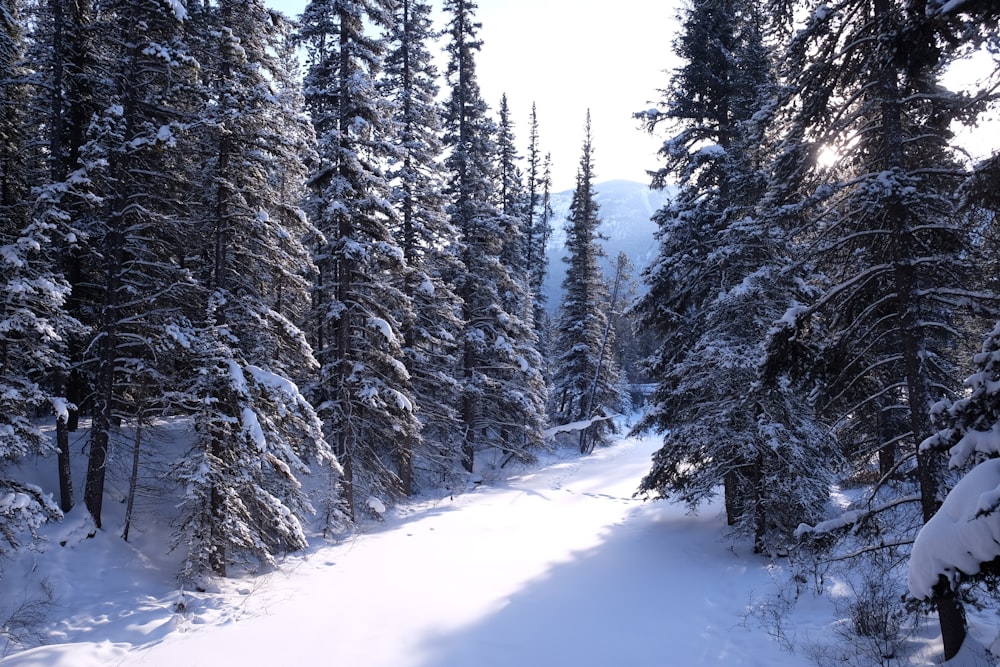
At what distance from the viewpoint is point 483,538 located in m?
15.1

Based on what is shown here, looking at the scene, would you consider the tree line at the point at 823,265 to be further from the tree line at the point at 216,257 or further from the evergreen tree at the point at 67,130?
the evergreen tree at the point at 67,130

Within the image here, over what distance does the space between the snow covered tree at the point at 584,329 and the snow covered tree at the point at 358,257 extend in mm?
18395

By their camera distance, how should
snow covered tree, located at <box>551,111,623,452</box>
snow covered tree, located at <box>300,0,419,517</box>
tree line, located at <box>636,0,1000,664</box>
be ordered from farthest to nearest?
snow covered tree, located at <box>551,111,623,452</box> < snow covered tree, located at <box>300,0,419,517</box> < tree line, located at <box>636,0,1000,664</box>

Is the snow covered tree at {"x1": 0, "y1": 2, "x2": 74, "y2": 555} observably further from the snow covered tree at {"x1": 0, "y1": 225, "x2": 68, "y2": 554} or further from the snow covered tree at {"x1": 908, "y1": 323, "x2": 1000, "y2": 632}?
the snow covered tree at {"x1": 908, "y1": 323, "x2": 1000, "y2": 632}

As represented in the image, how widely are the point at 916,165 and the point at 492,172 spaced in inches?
722

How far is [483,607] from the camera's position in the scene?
10234 millimetres

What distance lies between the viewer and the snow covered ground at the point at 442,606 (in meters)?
8.23

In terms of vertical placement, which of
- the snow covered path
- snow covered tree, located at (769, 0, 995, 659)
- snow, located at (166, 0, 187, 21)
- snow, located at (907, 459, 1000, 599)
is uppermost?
snow, located at (166, 0, 187, 21)

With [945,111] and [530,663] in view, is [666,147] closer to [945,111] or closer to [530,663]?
[945,111]

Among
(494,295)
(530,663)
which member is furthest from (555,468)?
(530,663)

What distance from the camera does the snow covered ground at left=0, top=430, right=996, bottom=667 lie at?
8227 mm

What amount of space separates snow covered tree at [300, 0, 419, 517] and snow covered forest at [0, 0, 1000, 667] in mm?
118

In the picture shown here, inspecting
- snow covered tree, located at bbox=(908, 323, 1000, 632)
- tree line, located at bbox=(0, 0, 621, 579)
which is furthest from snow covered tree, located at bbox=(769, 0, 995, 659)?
tree line, located at bbox=(0, 0, 621, 579)

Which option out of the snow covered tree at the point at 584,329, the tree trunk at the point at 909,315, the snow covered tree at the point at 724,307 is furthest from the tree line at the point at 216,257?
the snow covered tree at the point at 584,329
